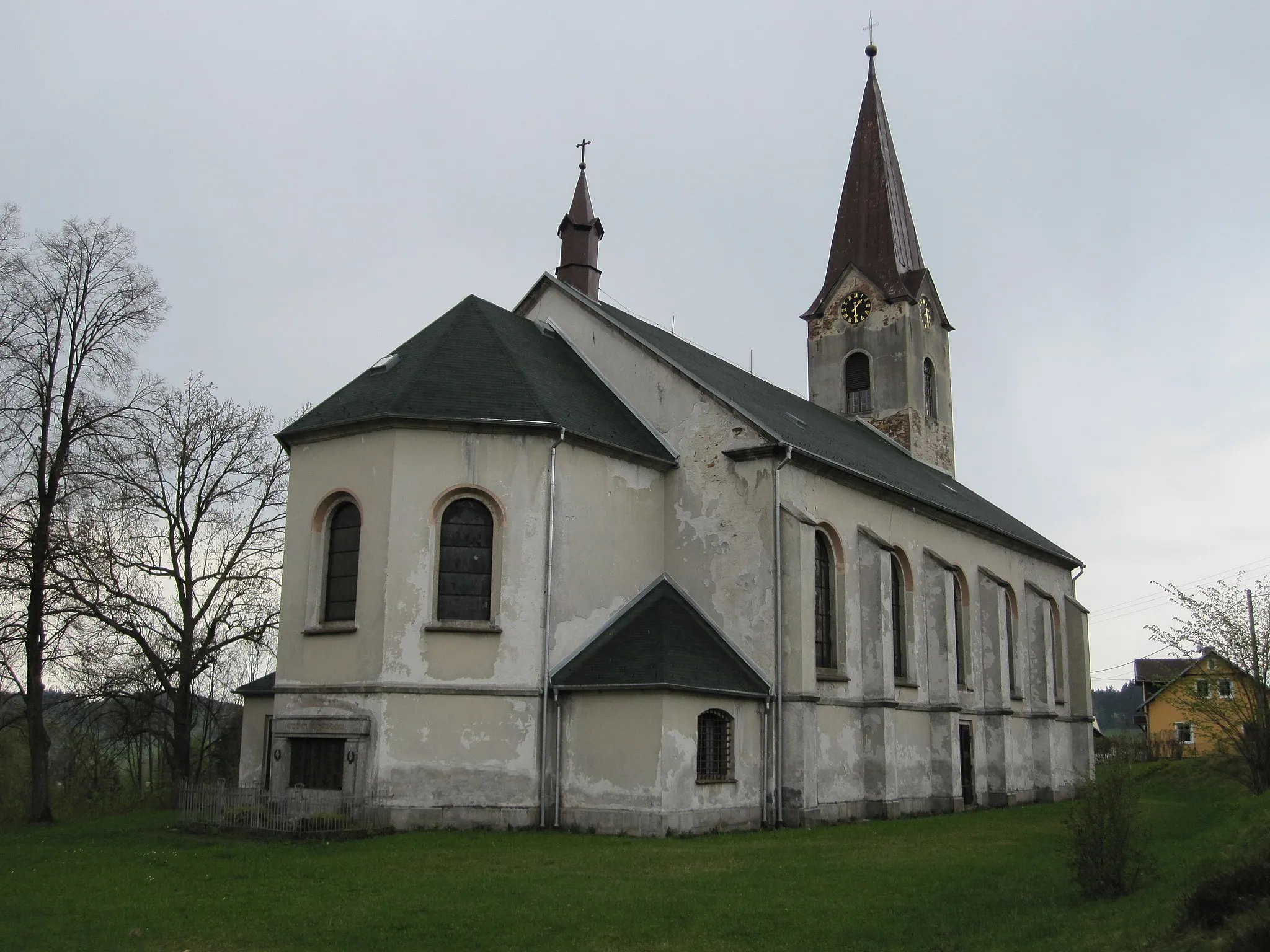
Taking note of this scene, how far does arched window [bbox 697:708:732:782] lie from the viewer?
2006 cm

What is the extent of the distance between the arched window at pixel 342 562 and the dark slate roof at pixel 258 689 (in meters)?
5.08

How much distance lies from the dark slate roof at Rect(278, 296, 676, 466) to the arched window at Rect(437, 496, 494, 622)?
172cm

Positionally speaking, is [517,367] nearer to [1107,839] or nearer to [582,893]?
[582,893]

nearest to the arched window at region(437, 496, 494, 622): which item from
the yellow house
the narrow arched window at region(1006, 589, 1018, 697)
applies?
the yellow house

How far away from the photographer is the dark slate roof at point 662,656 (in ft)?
64.2

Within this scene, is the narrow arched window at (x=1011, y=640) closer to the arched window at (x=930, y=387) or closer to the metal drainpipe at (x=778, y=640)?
the arched window at (x=930, y=387)

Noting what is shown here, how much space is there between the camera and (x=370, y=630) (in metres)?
19.7

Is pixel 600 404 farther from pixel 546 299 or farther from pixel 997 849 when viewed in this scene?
pixel 997 849

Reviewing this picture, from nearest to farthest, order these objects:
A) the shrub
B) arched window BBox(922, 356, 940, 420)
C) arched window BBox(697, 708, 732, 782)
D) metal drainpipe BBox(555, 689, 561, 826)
→ the shrub
metal drainpipe BBox(555, 689, 561, 826)
arched window BBox(697, 708, 732, 782)
arched window BBox(922, 356, 940, 420)

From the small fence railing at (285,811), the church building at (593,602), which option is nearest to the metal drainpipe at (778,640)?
the church building at (593,602)

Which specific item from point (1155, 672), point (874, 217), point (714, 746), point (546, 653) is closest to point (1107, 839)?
point (714, 746)

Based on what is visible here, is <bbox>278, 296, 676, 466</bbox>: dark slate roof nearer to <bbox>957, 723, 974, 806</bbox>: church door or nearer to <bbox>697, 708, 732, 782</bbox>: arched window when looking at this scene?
<bbox>697, 708, 732, 782</bbox>: arched window

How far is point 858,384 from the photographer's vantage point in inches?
1524

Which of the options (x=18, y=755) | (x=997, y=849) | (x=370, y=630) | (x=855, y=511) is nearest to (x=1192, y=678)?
(x=855, y=511)
